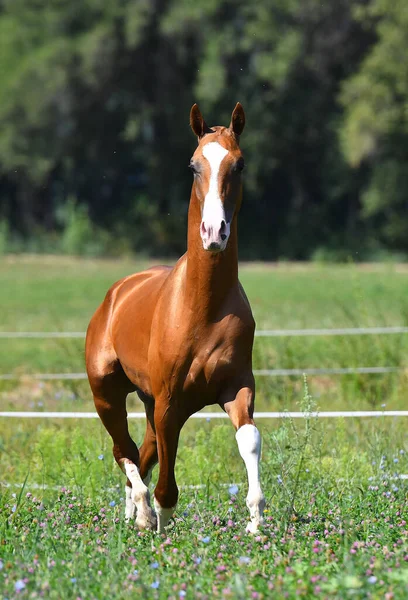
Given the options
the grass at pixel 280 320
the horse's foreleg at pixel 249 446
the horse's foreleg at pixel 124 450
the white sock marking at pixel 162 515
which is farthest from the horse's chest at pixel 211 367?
the grass at pixel 280 320

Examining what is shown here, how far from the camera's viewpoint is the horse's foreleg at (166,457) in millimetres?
5637

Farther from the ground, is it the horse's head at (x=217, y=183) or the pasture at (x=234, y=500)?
the horse's head at (x=217, y=183)

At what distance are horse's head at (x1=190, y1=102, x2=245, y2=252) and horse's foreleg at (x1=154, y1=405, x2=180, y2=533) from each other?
3.41 feet

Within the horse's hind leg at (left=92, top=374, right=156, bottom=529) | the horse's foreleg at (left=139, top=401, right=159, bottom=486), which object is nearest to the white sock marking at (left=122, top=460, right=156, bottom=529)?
the horse's hind leg at (left=92, top=374, right=156, bottom=529)

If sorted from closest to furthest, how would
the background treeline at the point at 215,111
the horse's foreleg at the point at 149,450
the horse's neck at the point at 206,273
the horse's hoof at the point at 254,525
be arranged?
the horse's hoof at the point at 254,525 → the horse's neck at the point at 206,273 → the horse's foreleg at the point at 149,450 → the background treeline at the point at 215,111

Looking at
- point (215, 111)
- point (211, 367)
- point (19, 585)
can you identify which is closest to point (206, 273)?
point (211, 367)

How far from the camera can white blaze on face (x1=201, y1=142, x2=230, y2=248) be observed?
5.04m

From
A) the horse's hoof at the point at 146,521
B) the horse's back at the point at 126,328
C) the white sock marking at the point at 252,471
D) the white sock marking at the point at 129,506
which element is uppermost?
the horse's back at the point at 126,328

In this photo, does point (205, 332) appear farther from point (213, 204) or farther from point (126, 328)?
point (126, 328)

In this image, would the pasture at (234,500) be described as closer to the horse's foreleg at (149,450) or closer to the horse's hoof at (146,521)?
the horse's hoof at (146,521)

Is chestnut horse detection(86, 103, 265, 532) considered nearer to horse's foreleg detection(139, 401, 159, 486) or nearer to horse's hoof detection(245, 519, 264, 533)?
horse's hoof detection(245, 519, 264, 533)

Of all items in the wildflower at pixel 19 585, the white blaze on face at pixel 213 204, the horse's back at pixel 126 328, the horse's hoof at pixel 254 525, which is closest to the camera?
the wildflower at pixel 19 585

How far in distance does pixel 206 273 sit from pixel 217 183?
20.1 inches

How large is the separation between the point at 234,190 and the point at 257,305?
16.3 m
